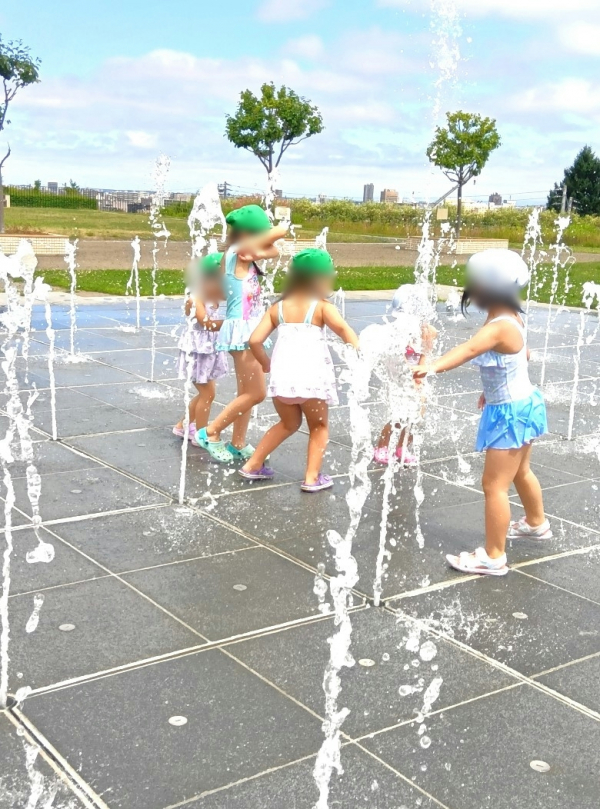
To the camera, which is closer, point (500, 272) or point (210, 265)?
point (500, 272)

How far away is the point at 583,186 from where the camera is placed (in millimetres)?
53656

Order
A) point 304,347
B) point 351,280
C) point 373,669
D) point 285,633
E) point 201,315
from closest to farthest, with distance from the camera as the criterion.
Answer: point 373,669 < point 285,633 < point 304,347 < point 201,315 < point 351,280

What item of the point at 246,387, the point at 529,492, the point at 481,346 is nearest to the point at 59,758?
the point at 481,346

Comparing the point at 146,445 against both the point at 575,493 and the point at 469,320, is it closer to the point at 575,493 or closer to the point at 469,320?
the point at 575,493

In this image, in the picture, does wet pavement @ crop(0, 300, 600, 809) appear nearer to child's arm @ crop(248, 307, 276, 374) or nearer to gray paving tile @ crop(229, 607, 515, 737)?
gray paving tile @ crop(229, 607, 515, 737)

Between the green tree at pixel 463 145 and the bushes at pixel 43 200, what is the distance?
15.8 metres

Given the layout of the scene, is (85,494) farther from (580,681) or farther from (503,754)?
(503,754)

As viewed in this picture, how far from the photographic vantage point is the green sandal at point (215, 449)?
578cm

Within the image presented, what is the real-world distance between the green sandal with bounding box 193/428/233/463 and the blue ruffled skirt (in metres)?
1.97

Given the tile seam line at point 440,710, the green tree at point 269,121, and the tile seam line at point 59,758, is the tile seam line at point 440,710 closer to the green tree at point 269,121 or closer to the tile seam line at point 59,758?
the tile seam line at point 59,758

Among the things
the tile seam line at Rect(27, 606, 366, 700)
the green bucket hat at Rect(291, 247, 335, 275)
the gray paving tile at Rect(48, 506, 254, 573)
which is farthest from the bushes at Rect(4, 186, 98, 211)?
the tile seam line at Rect(27, 606, 366, 700)

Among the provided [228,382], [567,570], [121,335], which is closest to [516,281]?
[567,570]

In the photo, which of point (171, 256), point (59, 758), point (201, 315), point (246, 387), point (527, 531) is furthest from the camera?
point (171, 256)

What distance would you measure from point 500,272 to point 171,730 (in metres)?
2.24
